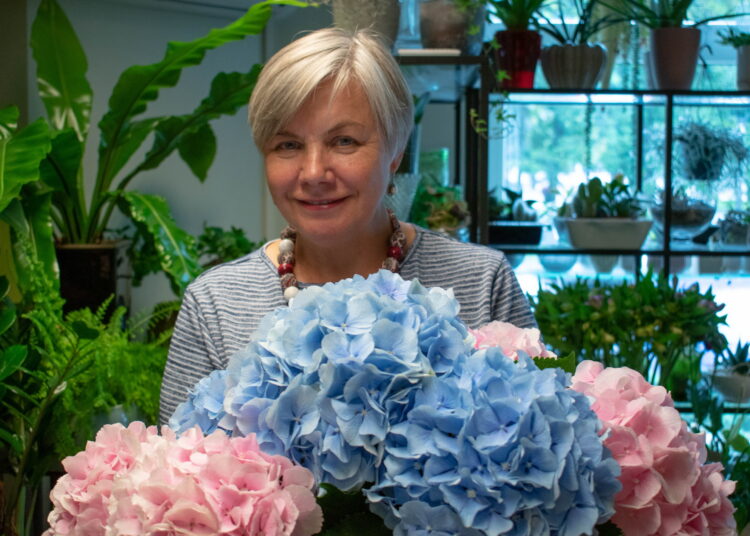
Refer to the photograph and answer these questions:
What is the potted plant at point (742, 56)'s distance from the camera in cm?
258

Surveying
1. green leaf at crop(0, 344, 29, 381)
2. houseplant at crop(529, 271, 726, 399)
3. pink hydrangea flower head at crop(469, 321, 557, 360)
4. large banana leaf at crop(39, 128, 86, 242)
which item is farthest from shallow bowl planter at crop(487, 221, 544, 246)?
pink hydrangea flower head at crop(469, 321, 557, 360)

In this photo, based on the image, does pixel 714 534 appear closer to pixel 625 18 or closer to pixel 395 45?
pixel 395 45

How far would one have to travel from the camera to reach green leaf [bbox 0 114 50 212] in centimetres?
193

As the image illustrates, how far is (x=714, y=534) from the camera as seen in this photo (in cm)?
61

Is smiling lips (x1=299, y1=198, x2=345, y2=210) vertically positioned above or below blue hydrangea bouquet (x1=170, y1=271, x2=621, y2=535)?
above

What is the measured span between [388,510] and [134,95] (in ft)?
7.01

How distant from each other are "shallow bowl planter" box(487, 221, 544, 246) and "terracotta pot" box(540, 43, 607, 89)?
15.3 inches

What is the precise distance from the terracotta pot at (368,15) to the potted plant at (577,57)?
0.53 meters

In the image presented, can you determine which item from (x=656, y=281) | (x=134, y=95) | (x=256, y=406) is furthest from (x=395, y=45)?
(x=256, y=406)

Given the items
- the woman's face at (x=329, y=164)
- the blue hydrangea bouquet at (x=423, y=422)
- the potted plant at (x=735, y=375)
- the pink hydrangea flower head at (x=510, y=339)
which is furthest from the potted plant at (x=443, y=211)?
the blue hydrangea bouquet at (x=423, y=422)

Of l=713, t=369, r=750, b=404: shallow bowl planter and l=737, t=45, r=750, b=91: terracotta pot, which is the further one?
l=737, t=45, r=750, b=91: terracotta pot

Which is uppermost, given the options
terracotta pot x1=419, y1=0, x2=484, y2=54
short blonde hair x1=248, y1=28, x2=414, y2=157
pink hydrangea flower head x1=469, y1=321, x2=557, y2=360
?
terracotta pot x1=419, y1=0, x2=484, y2=54

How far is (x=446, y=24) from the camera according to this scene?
2.24 meters

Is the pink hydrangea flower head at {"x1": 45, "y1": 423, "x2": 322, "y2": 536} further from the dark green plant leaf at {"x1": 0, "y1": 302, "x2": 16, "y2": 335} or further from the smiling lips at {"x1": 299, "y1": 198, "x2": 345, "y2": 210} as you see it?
the dark green plant leaf at {"x1": 0, "y1": 302, "x2": 16, "y2": 335}
